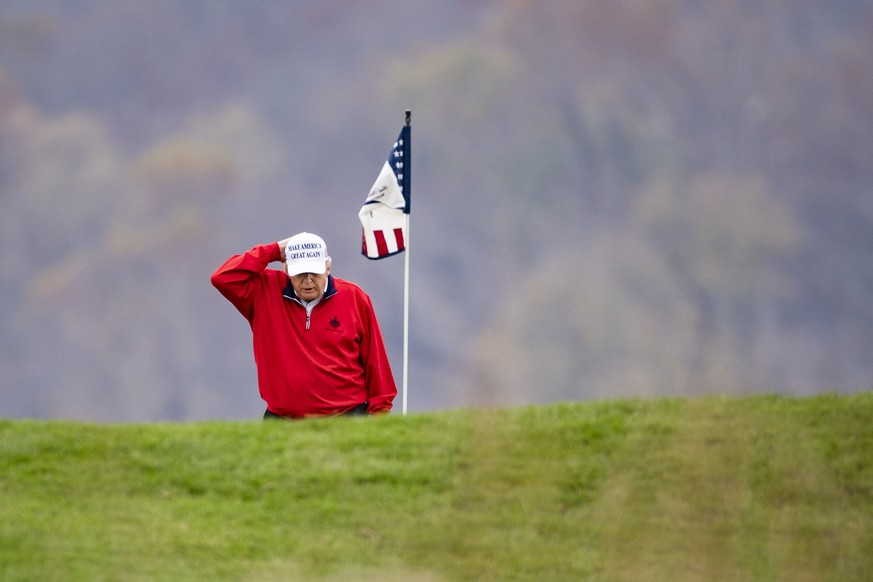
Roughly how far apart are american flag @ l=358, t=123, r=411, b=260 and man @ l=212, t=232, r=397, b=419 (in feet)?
11.5

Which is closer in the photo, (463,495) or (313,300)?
(463,495)

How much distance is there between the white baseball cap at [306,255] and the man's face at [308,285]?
0.07 meters

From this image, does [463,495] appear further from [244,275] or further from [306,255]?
[244,275]

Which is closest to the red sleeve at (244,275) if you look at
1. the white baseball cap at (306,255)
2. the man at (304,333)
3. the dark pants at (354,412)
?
the man at (304,333)

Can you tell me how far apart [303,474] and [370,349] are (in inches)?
123

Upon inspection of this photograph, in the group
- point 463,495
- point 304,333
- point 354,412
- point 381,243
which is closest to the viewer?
point 463,495

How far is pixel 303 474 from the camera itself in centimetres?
891

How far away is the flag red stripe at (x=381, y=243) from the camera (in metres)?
15.4

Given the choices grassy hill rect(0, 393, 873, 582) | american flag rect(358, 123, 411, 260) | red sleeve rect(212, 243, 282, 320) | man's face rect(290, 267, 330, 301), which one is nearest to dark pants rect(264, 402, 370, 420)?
red sleeve rect(212, 243, 282, 320)

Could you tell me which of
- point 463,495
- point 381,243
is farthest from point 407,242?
point 463,495

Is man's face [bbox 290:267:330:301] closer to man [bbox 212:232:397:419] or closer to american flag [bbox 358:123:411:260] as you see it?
man [bbox 212:232:397:419]

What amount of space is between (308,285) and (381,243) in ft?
12.7

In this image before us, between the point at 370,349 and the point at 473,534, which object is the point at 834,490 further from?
the point at 370,349

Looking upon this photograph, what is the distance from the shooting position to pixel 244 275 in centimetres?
1159
